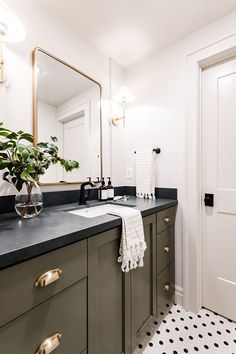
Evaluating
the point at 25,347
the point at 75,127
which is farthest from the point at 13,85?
the point at 25,347

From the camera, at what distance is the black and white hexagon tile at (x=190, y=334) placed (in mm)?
1165

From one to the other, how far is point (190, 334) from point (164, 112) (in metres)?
1.78

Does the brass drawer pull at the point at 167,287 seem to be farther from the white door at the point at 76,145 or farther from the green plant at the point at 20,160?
the green plant at the point at 20,160

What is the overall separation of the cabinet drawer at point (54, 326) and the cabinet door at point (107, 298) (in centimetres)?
5

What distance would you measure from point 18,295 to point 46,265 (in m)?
0.11

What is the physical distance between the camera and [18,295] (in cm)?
58

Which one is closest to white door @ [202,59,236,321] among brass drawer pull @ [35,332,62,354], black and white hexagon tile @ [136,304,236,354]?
black and white hexagon tile @ [136,304,236,354]

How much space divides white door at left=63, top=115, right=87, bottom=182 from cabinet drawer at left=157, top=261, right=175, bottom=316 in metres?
1.03

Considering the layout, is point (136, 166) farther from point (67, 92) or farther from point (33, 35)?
point (33, 35)

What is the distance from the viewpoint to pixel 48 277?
64 cm

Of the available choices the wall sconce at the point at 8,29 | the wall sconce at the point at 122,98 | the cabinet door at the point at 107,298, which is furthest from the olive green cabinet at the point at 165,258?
the wall sconce at the point at 8,29

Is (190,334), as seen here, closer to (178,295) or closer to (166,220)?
(178,295)

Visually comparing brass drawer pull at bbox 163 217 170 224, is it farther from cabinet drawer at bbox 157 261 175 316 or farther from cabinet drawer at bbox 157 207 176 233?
cabinet drawer at bbox 157 261 175 316

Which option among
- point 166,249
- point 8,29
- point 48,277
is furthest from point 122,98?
point 48,277
